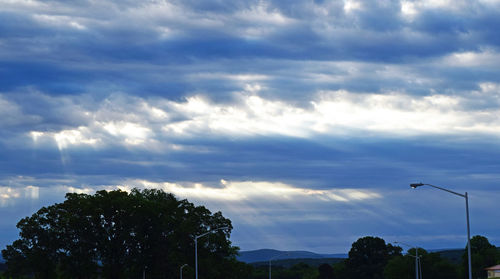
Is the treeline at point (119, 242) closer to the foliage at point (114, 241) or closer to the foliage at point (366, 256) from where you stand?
the foliage at point (114, 241)

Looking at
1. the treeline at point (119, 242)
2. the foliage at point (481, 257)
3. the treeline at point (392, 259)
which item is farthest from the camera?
the treeline at point (392, 259)

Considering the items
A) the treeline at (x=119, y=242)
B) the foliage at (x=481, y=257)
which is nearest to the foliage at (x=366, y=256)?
the foliage at (x=481, y=257)

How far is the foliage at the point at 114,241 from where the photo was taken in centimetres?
11394

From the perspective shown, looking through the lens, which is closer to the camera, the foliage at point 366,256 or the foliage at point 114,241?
the foliage at point 114,241

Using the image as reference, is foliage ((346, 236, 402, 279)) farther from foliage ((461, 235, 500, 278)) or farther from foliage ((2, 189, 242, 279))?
foliage ((2, 189, 242, 279))

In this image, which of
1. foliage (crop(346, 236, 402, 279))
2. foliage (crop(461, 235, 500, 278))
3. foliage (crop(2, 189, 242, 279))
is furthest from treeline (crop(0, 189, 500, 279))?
foliage (crop(461, 235, 500, 278))

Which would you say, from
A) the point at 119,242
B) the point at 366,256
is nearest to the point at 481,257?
the point at 366,256

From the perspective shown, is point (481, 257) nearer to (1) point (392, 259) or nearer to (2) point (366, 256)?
(1) point (392, 259)

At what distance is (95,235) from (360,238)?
9057 cm

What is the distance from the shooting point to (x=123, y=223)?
383 ft

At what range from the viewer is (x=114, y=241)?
11662cm

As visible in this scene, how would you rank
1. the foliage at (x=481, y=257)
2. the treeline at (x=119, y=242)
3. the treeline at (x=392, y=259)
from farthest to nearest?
1. the treeline at (x=392, y=259)
2. the foliage at (x=481, y=257)
3. the treeline at (x=119, y=242)

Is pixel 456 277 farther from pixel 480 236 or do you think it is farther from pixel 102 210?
pixel 102 210

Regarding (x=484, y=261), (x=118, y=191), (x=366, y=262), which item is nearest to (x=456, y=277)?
(x=484, y=261)
